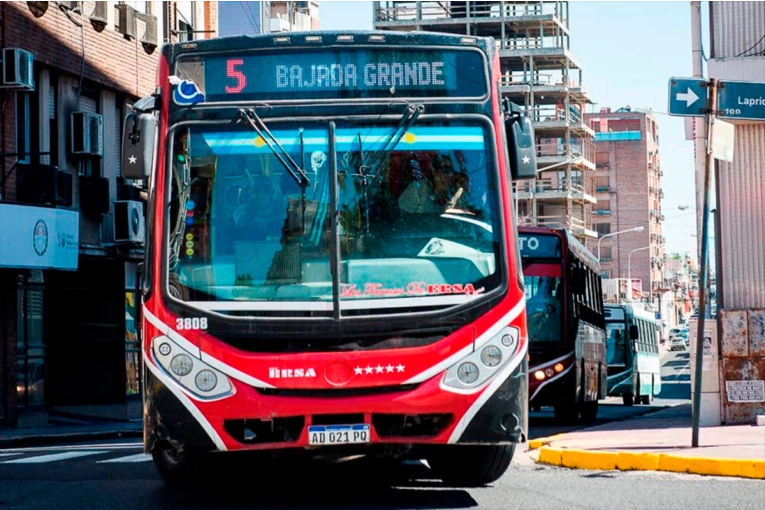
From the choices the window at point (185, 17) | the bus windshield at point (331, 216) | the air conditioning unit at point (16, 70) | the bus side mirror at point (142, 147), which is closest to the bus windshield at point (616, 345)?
the window at point (185, 17)

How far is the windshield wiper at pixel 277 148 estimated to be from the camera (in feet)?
31.7

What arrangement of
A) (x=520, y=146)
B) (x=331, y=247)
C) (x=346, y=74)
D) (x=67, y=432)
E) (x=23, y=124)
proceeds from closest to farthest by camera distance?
(x=331, y=247), (x=346, y=74), (x=520, y=146), (x=67, y=432), (x=23, y=124)

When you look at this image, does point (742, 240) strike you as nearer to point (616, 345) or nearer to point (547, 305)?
point (547, 305)

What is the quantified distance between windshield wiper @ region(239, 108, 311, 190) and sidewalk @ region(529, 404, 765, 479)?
468 centimetres

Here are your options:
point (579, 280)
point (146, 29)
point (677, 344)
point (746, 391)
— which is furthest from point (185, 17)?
point (677, 344)

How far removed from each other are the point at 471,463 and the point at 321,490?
4.15 feet

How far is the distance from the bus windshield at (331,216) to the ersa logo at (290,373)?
43 cm

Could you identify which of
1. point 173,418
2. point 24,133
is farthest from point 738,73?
point 24,133

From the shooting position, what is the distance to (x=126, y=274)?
30.9 m

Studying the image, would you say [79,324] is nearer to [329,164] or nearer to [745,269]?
[745,269]

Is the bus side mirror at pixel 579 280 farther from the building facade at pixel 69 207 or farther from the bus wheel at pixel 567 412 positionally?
the building facade at pixel 69 207

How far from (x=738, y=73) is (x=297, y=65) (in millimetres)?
9773

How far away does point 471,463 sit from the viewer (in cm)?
1066

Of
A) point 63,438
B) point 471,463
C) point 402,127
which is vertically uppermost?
point 402,127
